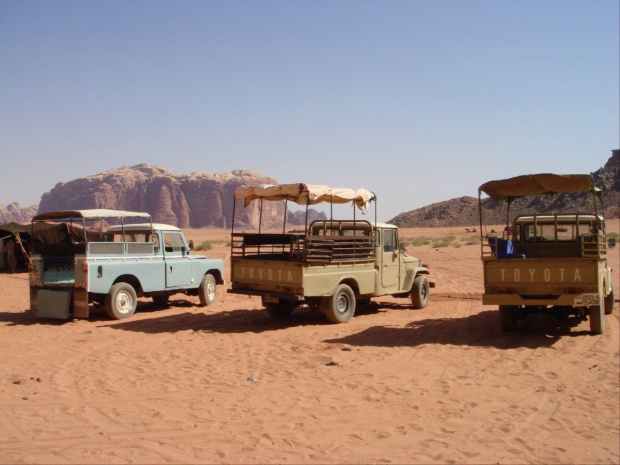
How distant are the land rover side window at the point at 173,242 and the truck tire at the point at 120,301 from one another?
5.10ft

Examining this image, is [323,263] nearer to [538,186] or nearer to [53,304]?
[538,186]

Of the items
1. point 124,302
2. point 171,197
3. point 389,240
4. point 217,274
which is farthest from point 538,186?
point 171,197

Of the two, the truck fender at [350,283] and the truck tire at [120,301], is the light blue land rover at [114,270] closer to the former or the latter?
the truck tire at [120,301]

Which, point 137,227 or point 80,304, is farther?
point 137,227

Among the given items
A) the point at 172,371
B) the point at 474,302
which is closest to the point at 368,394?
the point at 172,371

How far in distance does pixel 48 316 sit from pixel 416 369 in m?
8.16

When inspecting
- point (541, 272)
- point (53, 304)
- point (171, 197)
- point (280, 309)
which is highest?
point (171, 197)

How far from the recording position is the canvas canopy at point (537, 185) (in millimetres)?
10211

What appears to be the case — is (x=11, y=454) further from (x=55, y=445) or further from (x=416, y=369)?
(x=416, y=369)

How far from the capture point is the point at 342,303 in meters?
12.1

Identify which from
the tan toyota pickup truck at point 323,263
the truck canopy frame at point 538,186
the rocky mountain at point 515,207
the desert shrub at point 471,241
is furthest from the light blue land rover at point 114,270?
the rocky mountain at point 515,207

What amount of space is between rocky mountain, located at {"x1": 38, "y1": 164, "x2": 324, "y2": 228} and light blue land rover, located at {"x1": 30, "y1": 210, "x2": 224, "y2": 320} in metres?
107

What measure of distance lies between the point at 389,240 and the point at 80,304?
664 cm

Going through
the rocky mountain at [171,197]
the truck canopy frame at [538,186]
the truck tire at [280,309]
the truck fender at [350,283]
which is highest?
the rocky mountain at [171,197]
